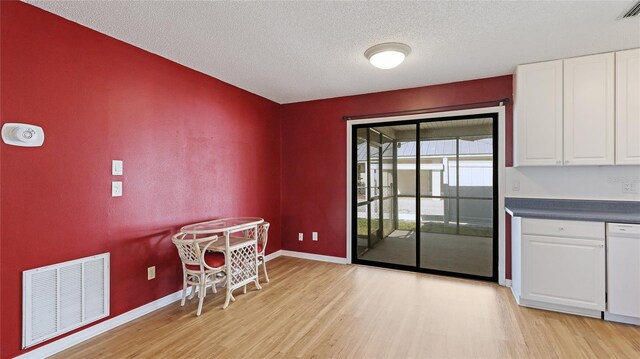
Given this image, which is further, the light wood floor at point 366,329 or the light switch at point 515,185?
the light switch at point 515,185

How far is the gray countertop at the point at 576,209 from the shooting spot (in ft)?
8.50

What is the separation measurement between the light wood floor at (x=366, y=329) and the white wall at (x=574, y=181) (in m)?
1.18

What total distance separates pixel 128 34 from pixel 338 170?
113 inches

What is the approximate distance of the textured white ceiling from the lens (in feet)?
6.73

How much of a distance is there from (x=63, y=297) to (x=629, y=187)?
16.6ft

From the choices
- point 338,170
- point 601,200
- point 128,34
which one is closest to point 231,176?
point 338,170

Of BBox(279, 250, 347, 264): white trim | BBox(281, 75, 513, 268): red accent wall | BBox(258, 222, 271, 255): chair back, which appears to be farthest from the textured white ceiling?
BBox(279, 250, 347, 264): white trim

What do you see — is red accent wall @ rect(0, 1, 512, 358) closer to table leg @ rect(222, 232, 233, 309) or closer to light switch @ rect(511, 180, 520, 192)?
light switch @ rect(511, 180, 520, 192)

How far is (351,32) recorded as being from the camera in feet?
7.88

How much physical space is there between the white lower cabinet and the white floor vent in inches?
148

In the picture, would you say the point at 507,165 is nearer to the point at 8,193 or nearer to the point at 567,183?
the point at 567,183

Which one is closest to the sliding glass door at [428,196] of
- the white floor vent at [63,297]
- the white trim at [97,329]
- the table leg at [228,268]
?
the table leg at [228,268]

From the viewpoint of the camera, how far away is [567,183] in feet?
10.1

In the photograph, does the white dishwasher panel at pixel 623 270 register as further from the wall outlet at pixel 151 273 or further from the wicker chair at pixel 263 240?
the wall outlet at pixel 151 273
